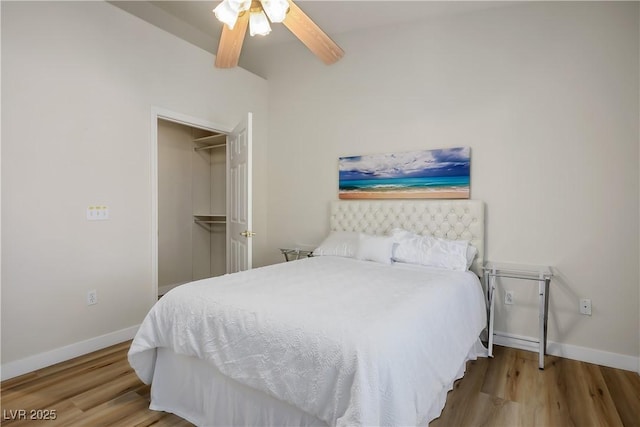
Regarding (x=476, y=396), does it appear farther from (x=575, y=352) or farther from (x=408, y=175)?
(x=408, y=175)

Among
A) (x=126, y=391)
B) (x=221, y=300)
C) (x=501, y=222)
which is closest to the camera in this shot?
(x=221, y=300)

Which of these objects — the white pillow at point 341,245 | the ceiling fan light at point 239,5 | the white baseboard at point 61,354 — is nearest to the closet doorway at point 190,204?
the white baseboard at point 61,354

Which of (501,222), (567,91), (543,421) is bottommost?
(543,421)

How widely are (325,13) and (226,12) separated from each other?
1.88 metres

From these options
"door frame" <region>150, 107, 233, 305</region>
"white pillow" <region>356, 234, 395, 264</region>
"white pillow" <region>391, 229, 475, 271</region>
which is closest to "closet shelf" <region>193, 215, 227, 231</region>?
"door frame" <region>150, 107, 233, 305</region>

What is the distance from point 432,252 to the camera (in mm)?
2973

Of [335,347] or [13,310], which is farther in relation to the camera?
[13,310]

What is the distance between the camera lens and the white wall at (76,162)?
7.95 ft

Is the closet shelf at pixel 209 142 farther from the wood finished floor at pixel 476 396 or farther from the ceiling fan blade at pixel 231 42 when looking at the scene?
the wood finished floor at pixel 476 396

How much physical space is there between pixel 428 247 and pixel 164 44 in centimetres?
307

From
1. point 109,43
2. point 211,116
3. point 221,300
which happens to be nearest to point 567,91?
point 221,300

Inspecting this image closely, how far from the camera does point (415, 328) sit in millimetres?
1607

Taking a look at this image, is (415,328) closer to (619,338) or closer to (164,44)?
(619,338)

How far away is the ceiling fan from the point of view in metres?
1.92
